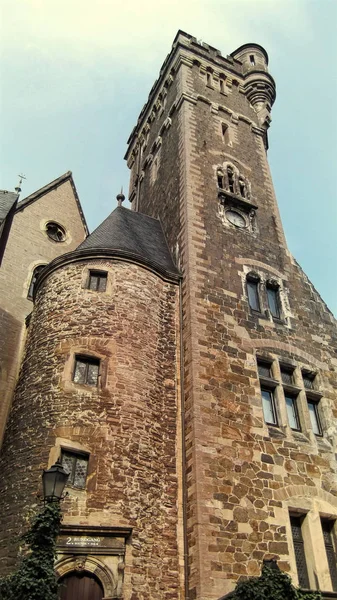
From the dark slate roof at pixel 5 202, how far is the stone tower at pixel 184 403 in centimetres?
194

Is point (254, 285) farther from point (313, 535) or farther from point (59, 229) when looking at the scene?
point (59, 229)

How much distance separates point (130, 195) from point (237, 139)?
6719mm

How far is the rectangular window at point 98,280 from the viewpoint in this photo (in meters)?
14.4

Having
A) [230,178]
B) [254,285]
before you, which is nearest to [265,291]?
[254,285]

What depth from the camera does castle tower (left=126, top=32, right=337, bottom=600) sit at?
1159cm

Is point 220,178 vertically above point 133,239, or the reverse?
point 220,178

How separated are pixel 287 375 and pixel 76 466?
21.6 feet

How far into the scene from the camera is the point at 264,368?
580 inches

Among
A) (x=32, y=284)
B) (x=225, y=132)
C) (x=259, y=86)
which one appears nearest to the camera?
(x=32, y=284)

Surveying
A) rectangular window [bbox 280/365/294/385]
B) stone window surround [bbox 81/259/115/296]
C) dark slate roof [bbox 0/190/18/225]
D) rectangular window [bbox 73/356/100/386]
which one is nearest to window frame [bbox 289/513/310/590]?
rectangular window [bbox 280/365/294/385]

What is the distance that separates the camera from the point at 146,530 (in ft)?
36.0

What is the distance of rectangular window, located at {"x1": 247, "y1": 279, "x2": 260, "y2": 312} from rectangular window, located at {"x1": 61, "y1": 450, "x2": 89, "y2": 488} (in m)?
6.85

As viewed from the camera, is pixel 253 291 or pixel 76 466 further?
pixel 253 291

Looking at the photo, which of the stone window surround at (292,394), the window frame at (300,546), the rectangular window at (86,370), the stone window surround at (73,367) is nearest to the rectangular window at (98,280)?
the stone window surround at (73,367)
